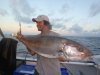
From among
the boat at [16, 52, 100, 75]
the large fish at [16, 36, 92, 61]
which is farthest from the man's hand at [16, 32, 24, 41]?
the boat at [16, 52, 100, 75]

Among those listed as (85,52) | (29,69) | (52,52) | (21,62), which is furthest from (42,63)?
(21,62)

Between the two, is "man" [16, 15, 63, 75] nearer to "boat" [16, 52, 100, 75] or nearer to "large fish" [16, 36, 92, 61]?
"large fish" [16, 36, 92, 61]

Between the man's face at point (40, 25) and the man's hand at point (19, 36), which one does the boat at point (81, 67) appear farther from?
the man's hand at point (19, 36)

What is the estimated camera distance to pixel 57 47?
2.30m

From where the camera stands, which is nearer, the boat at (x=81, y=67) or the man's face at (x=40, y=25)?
the man's face at (x=40, y=25)

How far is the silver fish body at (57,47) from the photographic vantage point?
7.22ft

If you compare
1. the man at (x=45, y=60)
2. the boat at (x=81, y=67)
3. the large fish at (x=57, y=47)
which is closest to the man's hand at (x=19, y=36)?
the large fish at (x=57, y=47)

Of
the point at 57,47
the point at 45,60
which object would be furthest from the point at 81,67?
the point at 57,47

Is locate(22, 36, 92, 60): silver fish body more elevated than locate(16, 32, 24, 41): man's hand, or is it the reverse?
locate(16, 32, 24, 41): man's hand

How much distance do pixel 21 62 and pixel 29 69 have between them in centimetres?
58

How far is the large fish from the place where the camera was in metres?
2.20

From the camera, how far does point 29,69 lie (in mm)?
3924

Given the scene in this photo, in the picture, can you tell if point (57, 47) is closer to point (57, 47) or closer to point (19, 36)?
point (57, 47)

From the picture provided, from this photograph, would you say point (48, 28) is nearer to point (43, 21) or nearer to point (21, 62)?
point (43, 21)
